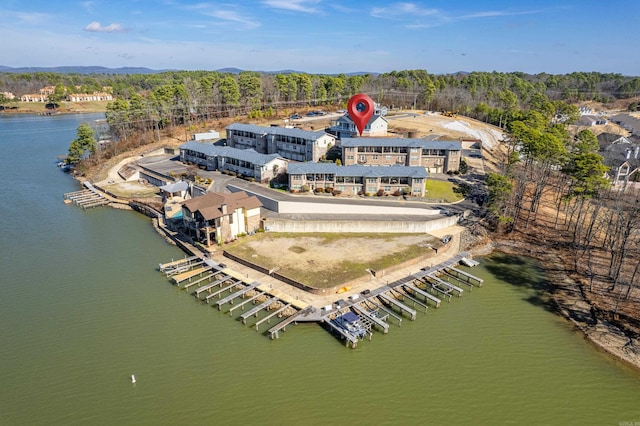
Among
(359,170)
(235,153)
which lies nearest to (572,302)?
(359,170)

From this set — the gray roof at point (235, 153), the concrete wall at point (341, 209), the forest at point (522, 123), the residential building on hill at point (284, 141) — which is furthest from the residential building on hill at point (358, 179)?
the residential building on hill at point (284, 141)

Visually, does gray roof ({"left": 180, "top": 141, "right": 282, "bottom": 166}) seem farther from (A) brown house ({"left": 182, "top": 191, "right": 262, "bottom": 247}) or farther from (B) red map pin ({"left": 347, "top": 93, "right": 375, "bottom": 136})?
(B) red map pin ({"left": 347, "top": 93, "right": 375, "bottom": 136})

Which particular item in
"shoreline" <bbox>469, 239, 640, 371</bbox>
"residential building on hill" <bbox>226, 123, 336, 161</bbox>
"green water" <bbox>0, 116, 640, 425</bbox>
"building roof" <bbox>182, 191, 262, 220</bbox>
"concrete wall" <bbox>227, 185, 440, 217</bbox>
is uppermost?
"residential building on hill" <bbox>226, 123, 336, 161</bbox>

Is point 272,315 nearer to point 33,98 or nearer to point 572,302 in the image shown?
point 572,302

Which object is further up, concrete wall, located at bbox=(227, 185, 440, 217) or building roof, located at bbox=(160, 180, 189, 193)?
building roof, located at bbox=(160, 180, 189, 193)

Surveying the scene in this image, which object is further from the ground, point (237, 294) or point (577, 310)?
point (237, 294)

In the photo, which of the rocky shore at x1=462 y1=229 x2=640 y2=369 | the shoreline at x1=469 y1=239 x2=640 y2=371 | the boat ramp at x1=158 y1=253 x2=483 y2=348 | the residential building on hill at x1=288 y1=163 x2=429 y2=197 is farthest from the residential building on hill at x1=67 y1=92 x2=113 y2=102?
the shoreline at x1=469 y1=239 x2=640 y2=371

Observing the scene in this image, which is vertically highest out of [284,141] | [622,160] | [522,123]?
[522,123]
